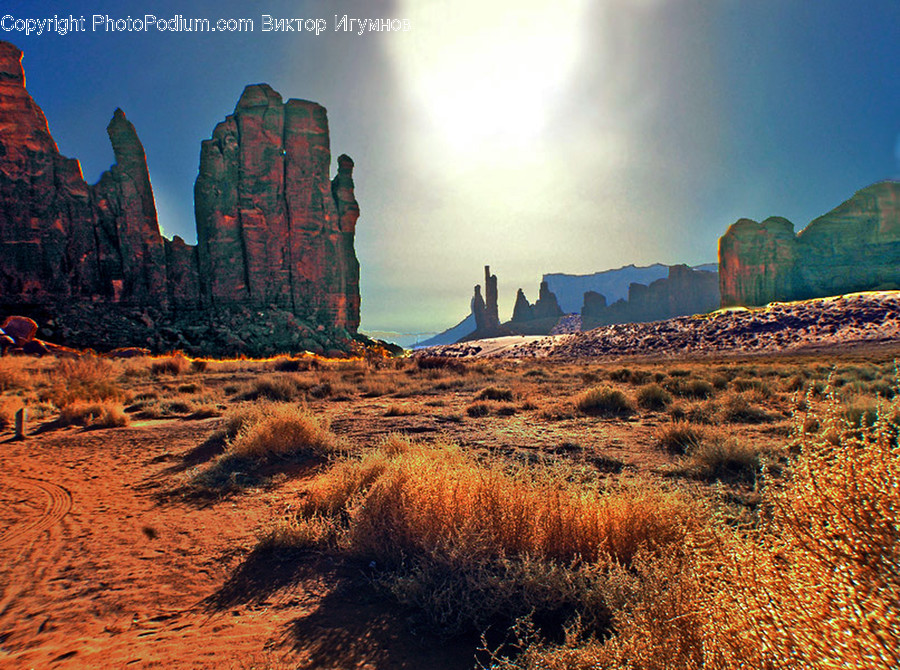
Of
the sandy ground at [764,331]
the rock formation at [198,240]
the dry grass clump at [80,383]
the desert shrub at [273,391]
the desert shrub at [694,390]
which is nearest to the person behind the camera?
the dry grass clump at [80,383]

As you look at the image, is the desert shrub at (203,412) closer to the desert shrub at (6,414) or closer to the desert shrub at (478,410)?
the desert shrub at (6,414)

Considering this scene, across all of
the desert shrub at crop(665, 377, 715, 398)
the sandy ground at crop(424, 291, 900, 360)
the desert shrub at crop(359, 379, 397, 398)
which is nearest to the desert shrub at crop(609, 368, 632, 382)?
the desert shrub at crop(665, 377, 715, 398)

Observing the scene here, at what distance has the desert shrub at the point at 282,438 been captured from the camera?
260 inches

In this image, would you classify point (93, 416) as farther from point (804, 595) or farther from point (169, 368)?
point (804, 595)

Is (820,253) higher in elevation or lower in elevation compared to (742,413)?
higher

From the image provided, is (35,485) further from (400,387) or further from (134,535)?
(400,387)

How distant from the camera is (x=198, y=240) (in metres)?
47.4

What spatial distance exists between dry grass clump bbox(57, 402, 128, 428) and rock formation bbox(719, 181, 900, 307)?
82710mm

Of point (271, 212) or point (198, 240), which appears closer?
point (198, 240)

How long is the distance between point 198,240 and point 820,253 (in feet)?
308

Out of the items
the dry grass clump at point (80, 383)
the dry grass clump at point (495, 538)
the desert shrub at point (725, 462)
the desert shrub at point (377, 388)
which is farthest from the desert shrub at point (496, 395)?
the dry grass clump at point (80, 383)

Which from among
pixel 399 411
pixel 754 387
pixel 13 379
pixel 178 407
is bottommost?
pixel 754 387

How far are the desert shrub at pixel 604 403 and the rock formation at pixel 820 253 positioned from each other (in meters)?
74.0

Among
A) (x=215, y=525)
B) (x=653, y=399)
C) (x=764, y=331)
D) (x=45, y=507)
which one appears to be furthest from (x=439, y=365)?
(x=764, y=331)
